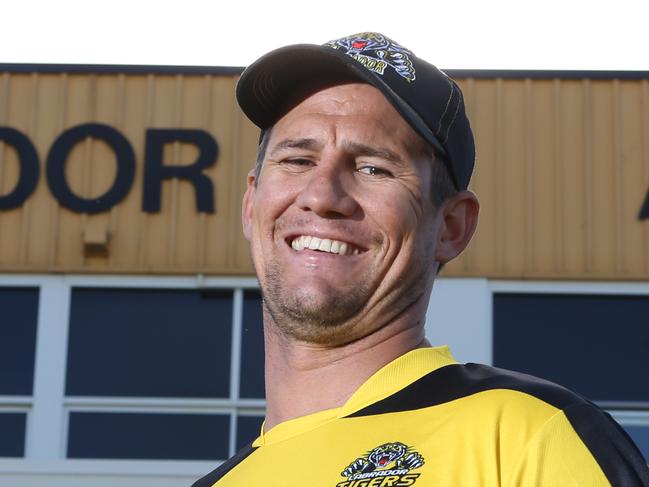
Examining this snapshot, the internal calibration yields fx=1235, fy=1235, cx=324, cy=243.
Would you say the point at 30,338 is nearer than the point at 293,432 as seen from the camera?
No

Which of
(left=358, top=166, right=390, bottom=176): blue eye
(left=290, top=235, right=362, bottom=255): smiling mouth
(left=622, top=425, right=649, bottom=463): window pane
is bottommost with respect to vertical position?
(left=622, top=425, right=649, bottom=463): window pane

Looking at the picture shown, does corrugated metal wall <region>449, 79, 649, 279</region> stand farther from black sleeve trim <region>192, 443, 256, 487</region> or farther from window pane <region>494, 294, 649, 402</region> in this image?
black sleeve trim <region>192, 443, 256, 487</region>

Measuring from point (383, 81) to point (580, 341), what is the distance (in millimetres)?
8508

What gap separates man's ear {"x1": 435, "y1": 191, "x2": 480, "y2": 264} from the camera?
2.63 meters

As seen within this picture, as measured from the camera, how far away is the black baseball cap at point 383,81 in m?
2.49

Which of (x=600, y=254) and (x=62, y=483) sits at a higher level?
(x=600, y=254)

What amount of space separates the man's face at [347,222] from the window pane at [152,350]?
8121 millimetres

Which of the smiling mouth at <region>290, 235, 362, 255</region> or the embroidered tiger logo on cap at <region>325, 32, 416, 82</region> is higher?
the embroidered tiger logo on cap at <region>325, 32, 416, 82</region>

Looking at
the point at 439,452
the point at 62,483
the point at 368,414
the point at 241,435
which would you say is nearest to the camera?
the point at 439,452

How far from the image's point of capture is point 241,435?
34.4 feet

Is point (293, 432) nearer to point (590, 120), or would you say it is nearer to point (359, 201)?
point (359, 201)

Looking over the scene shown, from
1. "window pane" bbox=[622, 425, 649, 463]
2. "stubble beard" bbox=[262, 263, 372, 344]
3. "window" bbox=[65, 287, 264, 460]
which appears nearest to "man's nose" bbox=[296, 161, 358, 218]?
"stubble beard" bbox=[262, 263, 372, 344]

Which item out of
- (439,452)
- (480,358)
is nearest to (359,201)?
(439,452)

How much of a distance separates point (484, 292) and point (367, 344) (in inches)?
329
